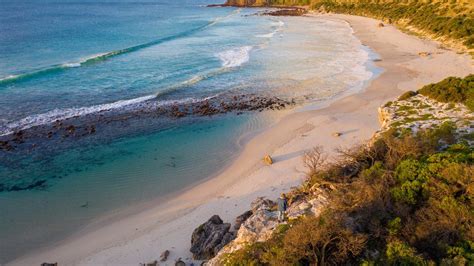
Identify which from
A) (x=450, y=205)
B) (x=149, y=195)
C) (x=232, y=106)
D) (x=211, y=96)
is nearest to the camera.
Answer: (x=450, y=205)

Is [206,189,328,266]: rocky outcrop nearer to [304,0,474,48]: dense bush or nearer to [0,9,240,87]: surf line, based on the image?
[0,9,240,87]: surf line

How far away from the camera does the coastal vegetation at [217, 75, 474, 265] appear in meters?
10.6

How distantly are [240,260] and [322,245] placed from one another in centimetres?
266

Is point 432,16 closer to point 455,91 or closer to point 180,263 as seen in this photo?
point 455,91

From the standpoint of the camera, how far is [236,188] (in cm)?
2008

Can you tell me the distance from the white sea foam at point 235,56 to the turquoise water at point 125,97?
0.15 m

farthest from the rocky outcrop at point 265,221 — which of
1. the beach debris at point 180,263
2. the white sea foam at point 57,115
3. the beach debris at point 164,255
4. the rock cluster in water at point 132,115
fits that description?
the white sea foam at point 57,115

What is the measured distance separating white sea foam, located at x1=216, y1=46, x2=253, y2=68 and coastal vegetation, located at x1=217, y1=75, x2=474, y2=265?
3394 centimetres

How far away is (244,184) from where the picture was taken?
20.4 m

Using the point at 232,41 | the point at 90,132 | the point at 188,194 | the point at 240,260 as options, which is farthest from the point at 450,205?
the point at 232,41

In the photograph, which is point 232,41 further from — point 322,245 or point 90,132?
point 322,245

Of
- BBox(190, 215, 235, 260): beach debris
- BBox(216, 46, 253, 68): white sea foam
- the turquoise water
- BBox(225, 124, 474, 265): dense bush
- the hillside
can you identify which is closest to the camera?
BBox(225, 124, 474, 265): dense bush

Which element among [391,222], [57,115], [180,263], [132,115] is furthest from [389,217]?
[57,115]

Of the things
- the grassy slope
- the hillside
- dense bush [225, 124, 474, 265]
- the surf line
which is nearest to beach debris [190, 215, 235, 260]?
dense bush [225, 124, 474, 265]
